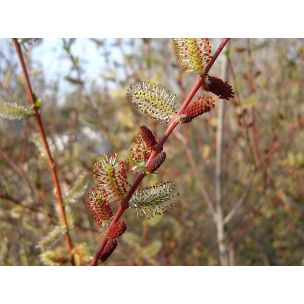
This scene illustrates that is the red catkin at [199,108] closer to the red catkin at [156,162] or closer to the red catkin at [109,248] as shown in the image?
the red catkin at [156,162]

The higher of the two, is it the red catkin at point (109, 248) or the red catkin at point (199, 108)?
the red catkin at point (199, 108)

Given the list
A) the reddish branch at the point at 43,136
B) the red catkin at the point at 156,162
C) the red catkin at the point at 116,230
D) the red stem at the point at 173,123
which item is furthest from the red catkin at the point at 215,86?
the reddish branch at the point at 43,136

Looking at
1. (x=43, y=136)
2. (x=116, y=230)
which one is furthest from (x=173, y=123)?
(x=43, y=136)

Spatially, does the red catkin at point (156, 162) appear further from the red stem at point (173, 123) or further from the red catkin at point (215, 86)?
the red catkin at point (215, 86)

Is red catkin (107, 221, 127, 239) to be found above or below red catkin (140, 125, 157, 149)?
below

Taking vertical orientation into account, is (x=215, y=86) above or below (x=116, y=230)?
above

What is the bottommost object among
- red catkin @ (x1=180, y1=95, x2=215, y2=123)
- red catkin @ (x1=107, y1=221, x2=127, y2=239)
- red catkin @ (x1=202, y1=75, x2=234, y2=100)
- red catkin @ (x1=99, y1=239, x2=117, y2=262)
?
red catkin @ (x1=99, y1=239, x2=117, y2=262)

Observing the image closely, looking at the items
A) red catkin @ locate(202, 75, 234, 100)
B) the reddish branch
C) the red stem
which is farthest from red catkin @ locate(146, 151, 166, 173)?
the reddish branch

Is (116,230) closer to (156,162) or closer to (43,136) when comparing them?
(156,162)

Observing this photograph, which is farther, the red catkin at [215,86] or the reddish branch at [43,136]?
the reddish branch at [43,136]

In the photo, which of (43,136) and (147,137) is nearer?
(147,137)

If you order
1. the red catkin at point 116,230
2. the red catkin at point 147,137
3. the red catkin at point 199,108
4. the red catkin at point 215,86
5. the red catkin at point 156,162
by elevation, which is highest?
the red catkin at point 215,86

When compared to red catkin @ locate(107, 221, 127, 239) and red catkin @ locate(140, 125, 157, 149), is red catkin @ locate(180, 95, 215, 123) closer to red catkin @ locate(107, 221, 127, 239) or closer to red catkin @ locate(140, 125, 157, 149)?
red catkin @ locate(140, 125, 157, 149)
